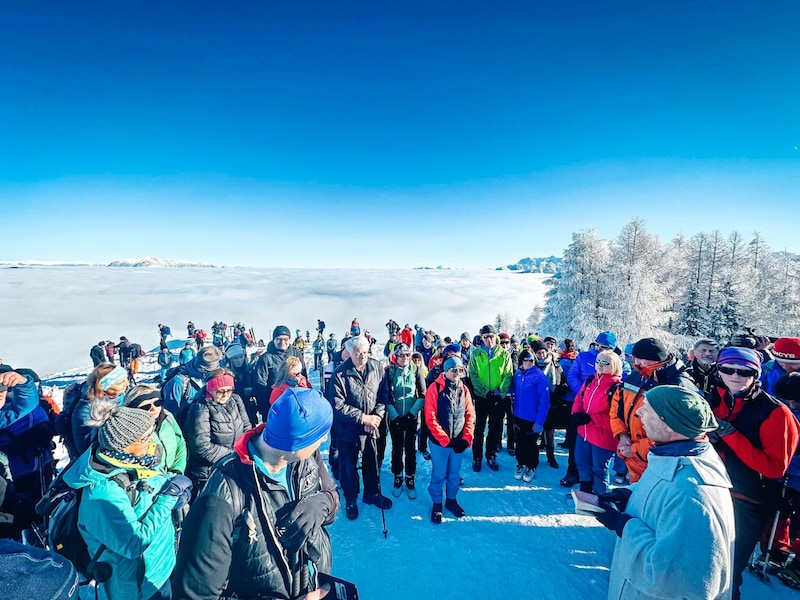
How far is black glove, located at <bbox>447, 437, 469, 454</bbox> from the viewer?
4094 millimetres

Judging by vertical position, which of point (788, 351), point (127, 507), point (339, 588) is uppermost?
point (788, 351)

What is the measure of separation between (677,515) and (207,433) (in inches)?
148

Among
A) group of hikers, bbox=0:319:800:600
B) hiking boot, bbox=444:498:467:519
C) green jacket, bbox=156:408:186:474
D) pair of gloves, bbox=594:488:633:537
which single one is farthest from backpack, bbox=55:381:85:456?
pair of gloves, bbox=594:488:633:537

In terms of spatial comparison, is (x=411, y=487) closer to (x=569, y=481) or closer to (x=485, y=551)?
(x=485, y=551)

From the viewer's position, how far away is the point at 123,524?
1.80 meters

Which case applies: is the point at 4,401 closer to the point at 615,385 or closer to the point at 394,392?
the point at 394,392

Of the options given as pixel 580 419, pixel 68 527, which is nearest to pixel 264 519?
pixel 68 527

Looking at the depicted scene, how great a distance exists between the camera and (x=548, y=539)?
379cm

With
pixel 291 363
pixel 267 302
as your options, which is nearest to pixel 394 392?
pixel 291 363

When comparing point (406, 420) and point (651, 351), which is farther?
point (406, 420)

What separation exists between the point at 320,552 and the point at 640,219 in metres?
25.1

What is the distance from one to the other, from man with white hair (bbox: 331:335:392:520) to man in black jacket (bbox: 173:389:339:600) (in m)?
2.27

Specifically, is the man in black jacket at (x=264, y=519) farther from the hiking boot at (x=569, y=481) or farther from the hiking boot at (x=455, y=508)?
the hiking boot at (x=569, y=481)

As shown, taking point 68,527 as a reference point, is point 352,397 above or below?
below
